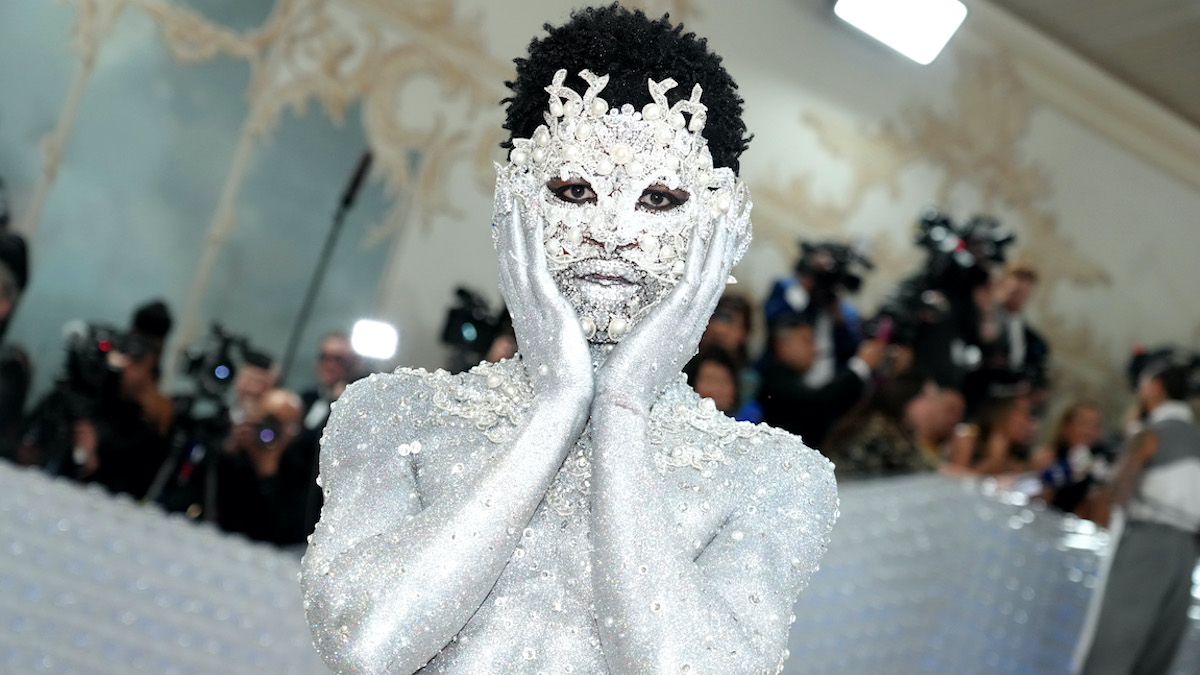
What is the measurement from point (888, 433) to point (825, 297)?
0.99 m

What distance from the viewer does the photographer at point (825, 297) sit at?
5004 millimetres

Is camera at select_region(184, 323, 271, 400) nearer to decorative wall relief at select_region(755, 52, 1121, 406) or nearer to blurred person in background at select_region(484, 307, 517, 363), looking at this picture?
blurred person in background at select_region(484, 307, 517, 363)

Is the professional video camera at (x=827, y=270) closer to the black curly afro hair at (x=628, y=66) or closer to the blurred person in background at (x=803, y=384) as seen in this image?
the blurred person in background at (x=803, y=384)

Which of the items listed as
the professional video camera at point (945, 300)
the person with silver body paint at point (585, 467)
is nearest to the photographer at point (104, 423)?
the professional video camera at point (945, 300)

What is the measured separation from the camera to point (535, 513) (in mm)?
→ 1711

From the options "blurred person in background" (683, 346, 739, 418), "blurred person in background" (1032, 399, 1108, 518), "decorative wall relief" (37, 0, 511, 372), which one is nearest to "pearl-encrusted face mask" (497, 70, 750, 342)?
"blurred person in background" (683, 346, 739, 418)

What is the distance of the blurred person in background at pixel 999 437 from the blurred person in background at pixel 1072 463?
125 millimetres

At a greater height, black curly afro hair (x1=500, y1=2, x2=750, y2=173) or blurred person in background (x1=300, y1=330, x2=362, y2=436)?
black curly afro hair (x1=500, y1=2, x2=750, y2=173)

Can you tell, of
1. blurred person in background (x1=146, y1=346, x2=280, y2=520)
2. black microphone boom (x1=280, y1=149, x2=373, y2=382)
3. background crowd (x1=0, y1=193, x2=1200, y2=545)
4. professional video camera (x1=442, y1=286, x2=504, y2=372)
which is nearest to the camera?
professional video camera (x1=442, y1=286, x2=504, y2=372)

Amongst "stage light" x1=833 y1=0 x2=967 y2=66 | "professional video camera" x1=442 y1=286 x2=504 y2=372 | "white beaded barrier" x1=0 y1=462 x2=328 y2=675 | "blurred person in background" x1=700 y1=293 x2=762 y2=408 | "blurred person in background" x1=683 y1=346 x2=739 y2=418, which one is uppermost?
"stage light" x1=833 y1=0 x2=967 y2=66

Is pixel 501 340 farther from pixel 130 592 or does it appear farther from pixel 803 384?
pixel 130 592

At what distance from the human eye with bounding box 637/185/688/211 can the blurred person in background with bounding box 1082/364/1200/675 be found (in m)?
4.02

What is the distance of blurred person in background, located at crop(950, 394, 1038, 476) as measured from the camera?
5898mm

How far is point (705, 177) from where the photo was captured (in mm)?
1709
